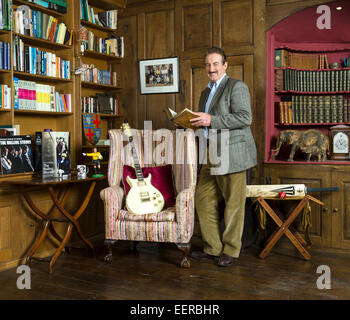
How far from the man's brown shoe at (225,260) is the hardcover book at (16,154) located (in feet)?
5.78

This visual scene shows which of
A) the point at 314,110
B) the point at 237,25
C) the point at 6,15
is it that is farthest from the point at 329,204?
the point at 6,15

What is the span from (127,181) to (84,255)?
0.79m

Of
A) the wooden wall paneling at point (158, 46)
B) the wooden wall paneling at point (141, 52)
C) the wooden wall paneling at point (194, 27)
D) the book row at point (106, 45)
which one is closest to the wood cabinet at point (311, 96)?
the wooden wall paneling at point (194, 27)

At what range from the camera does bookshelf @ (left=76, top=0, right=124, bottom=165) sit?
443cm

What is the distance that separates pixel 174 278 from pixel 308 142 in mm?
1905

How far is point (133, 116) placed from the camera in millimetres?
4859

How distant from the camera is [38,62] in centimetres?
382

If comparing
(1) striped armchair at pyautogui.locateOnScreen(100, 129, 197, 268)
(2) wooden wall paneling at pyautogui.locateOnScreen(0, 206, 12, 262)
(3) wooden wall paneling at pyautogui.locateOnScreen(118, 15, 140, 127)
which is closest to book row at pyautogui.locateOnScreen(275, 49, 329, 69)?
(1) striped armchair at pyautogui.locateOnScreen(100, 129, 197, 268)

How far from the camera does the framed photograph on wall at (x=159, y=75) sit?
4.60m

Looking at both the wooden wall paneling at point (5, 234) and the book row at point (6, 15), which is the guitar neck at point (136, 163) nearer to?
the wooden wall paneling at point (5, 234)

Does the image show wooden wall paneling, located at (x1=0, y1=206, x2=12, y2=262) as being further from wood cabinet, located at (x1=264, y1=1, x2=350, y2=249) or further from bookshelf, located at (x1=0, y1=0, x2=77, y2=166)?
wood cabinet, located at (x1=264, y1=1, x2=350, y2=249)

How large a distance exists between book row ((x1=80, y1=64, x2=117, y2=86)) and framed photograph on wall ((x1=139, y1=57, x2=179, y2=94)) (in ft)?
1.15

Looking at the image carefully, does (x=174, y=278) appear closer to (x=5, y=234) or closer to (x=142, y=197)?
(x=142, y=197)
